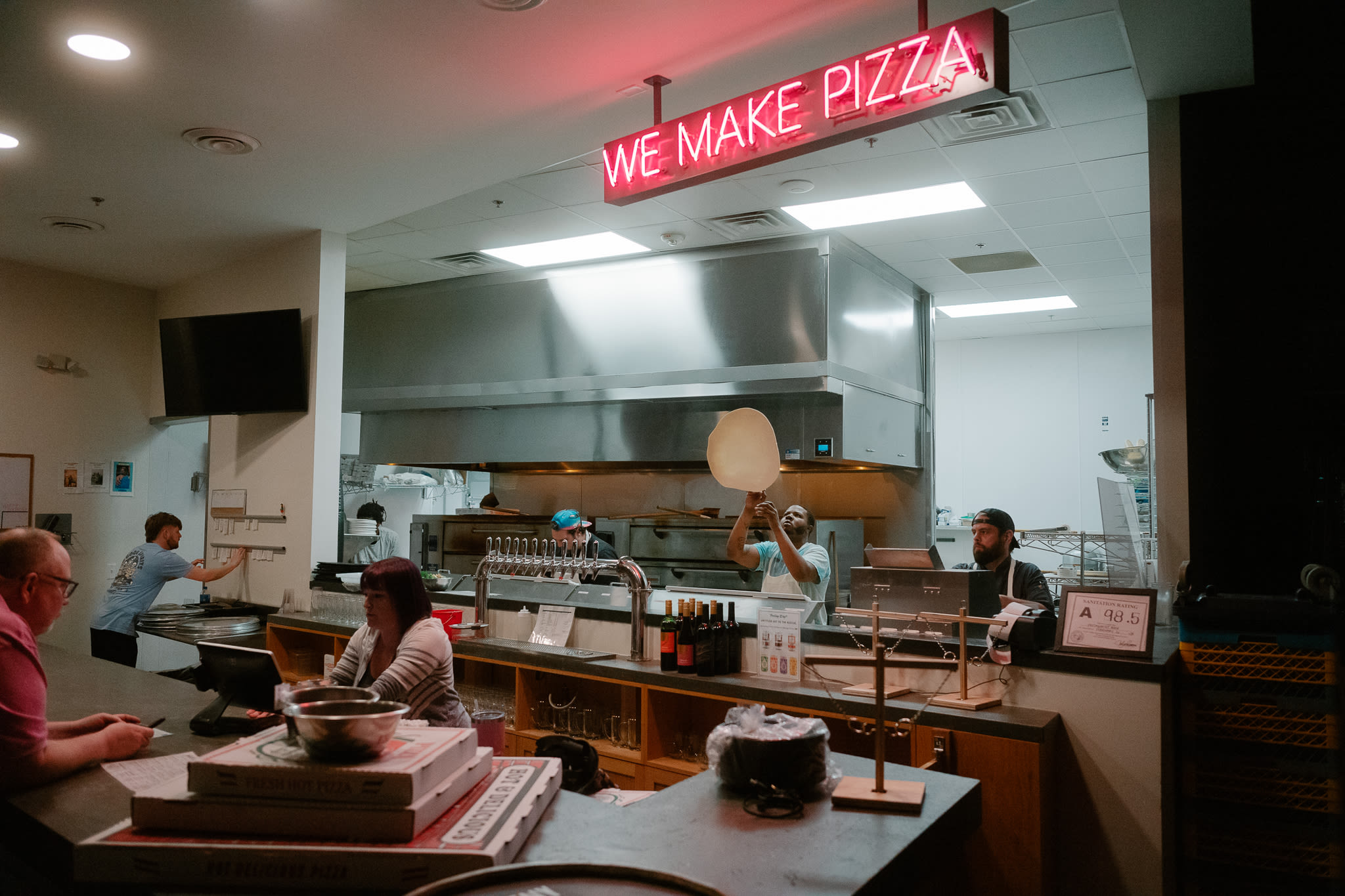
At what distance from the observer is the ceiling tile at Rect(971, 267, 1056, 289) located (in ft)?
21.9

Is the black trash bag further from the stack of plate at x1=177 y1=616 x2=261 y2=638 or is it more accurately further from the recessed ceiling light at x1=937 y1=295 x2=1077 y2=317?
the recessed ceiling light at x1=937 y1=295 x2=1077 y2=317

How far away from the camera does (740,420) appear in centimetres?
359

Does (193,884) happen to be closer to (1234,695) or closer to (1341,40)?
(1234,695)

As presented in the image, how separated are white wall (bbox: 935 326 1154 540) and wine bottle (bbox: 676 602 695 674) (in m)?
5.30

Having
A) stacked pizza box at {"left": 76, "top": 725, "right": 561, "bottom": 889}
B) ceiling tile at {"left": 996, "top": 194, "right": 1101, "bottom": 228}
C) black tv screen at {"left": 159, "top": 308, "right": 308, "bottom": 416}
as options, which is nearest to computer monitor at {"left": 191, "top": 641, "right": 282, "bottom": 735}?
stacked pizza box at {"left": 76, "top": 725, "right": 561, "bottom": 889}

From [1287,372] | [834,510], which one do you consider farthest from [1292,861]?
[834,510]

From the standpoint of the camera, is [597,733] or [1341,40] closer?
[1341,40]

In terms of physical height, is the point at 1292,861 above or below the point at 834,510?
below

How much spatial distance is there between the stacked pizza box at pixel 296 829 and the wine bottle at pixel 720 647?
2.15m

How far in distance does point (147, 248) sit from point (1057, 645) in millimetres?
5925

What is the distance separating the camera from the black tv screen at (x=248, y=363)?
17.9 feet

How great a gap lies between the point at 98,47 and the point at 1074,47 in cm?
373

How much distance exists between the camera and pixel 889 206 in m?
5.34

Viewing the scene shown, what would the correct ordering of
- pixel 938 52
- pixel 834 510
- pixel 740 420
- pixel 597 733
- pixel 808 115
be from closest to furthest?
1. pixel 938 52
2. pixel 808 115
3. pixel 740 420
4. pixel 597 733
5. pixel 834 510
